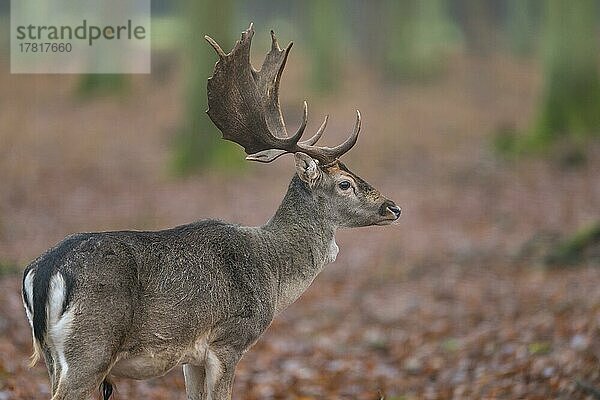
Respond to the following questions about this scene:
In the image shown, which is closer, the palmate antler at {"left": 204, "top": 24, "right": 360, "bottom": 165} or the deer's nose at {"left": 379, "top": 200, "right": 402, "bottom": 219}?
the palmate antler at {"left": 204, "top": 24, "right": 360, "bottom": 165}

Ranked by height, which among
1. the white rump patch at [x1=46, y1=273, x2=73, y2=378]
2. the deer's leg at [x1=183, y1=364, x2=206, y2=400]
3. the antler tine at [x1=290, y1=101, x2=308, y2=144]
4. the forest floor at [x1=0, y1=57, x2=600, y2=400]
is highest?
the antler tine at [x1=290, y1=101, x2=308, y2=144]

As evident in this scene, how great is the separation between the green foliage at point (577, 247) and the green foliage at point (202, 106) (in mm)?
8433

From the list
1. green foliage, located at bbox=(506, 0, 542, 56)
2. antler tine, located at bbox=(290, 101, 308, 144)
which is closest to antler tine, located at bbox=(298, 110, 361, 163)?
antler tine, located at bbox=(290, 101, 308, 144)

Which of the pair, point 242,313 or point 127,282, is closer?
point 127,282

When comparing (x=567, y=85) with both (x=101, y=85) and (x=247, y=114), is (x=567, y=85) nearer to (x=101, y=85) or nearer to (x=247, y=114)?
(x=101, y=85)

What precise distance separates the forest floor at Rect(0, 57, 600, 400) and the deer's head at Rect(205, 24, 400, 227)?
74.0 inches

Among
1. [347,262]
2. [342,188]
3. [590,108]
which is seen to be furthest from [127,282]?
[590,108]

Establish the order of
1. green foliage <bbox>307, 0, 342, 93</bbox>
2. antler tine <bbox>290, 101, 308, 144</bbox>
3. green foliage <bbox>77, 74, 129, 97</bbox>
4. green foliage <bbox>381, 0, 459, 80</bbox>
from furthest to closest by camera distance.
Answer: green foliage <bbox>381, 0, 459, 80</bbox> < green foliage <bbox>307, 0, 342, 93</bbox> < green foliage <bbox>77, 74, 129, 97</bbox> < antler tine <bbox>290, 101, 308, 144</bbox>

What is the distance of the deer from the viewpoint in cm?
561

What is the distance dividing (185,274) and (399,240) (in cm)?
910

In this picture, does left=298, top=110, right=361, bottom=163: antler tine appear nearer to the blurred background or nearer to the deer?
the deer

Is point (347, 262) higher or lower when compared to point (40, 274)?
lower

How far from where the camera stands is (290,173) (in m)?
20.0

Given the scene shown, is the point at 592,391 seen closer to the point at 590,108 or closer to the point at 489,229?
the point at 489,229
